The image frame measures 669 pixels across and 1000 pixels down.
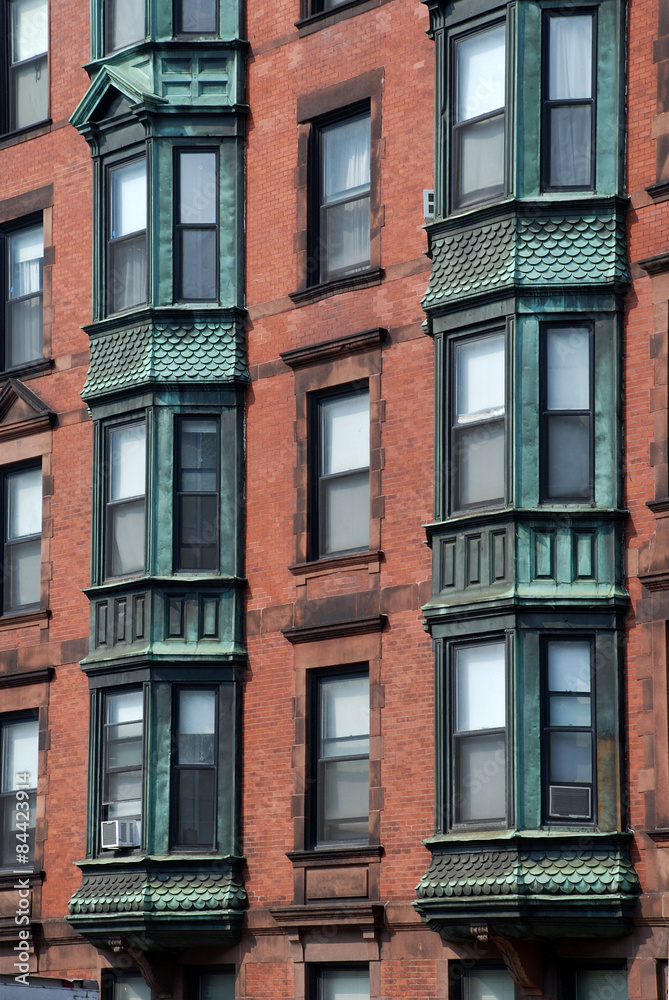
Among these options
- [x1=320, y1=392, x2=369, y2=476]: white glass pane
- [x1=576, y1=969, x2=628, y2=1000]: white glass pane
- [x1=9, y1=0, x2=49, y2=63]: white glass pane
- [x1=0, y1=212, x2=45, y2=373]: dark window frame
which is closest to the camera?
[x1=576, y1=969, x2=628, y2=1000]: white glass pane

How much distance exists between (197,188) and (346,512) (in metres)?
5.16

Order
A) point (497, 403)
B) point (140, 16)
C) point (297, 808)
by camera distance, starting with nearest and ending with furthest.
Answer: point (497, 403)
point (297, 808)
point (140, 16)

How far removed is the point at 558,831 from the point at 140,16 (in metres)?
13.1

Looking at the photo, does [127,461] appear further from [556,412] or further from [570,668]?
[570,668]

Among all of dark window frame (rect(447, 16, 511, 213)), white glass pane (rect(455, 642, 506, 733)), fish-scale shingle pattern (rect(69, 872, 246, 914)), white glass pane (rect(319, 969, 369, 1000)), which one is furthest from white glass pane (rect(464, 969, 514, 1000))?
dark window frame (rect(447, 16, 511, 213))

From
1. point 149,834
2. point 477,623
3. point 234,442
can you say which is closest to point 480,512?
point 477,623

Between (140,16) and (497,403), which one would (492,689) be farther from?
(140,16)

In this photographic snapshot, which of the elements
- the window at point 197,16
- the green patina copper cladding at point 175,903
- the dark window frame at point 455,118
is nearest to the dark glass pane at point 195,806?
the green patina copper cladding at point 175,903

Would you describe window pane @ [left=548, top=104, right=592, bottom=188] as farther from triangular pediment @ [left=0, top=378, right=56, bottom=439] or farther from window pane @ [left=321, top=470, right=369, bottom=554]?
triangular pediment @ [left=0, top=378, right=56, bottom=439]

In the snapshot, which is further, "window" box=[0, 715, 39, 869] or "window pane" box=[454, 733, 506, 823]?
"window" box=[0, 715, 39, 869]

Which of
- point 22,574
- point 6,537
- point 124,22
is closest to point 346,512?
point 22,574

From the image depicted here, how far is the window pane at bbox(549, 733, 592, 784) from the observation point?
1955 centimetres

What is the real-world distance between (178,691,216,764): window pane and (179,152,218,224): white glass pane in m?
6.47

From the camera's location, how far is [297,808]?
73.3ft
